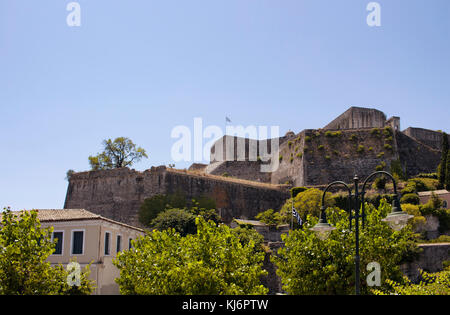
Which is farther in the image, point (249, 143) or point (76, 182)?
point (249, 143)

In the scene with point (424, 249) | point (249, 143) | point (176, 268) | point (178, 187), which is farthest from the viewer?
point (249, 143)

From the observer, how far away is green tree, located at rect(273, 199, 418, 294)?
20.4 metres

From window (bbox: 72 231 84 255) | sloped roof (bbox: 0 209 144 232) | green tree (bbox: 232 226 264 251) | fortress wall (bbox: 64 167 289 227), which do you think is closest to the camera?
window (bbox: 72 231 84 255)

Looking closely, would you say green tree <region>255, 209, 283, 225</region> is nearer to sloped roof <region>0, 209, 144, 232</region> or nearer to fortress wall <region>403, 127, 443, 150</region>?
sloped roof <region>0, 209, 144, 232</region>

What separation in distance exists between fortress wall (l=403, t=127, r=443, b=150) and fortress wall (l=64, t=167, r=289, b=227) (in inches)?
852

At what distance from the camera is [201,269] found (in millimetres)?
18984

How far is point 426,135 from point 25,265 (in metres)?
63.2

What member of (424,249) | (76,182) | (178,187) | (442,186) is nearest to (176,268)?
(424,249)

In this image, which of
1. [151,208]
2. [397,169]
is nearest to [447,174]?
[397,169]

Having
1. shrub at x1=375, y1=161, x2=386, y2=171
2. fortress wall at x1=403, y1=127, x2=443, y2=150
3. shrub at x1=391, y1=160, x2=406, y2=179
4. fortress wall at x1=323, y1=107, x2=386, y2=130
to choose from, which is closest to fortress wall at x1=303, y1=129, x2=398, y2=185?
shrub at x1=375, y1=161, x2=386, y2=171

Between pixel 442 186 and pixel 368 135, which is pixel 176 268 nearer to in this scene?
pixel 442 186

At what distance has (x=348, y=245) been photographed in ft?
68.7

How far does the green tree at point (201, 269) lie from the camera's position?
19.0 meters

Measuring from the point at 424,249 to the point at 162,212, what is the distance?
88.5ft
